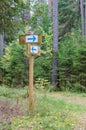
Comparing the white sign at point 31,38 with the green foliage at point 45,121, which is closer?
the green foliage at point 45,121

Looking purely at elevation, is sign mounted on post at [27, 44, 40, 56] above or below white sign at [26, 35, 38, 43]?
below

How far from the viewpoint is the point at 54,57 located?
18.8 m

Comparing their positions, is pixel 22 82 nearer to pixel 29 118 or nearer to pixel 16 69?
pixel 16 69

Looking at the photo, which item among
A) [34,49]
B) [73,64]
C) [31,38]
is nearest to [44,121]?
[34,49]

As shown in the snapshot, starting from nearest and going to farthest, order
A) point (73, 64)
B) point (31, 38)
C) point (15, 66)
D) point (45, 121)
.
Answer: point (45, 121)
point (31, 38)
point (73, 64)
point (15, 66)

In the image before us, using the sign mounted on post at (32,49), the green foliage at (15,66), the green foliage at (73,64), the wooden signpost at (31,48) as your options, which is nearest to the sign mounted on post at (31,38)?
the wooden signpost at (31,48)

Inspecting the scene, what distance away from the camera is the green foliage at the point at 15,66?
19953 mm

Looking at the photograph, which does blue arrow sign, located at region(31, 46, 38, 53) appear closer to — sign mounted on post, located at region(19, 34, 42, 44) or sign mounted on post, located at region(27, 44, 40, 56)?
sign mounted on post, located at region(27, 44, 40, 56)

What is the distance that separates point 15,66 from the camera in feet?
66.3

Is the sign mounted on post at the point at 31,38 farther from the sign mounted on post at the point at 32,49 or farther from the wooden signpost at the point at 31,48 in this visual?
the sign mounted on post at the point at 32,49

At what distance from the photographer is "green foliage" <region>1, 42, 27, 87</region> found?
19953 mm

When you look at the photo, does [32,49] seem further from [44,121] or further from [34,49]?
[44,121]

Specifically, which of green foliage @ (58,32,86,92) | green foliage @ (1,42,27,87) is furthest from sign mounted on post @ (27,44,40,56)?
green foliage @ (1,42,27,87)

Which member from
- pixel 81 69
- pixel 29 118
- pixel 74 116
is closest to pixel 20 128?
pixel 29 118
